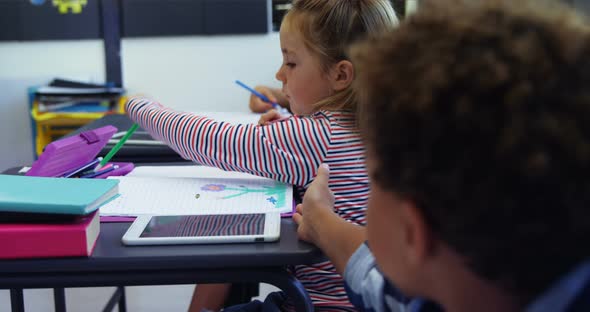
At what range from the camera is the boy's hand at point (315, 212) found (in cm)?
75

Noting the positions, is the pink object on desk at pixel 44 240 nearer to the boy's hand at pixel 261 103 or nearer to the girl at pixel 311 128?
the girl at pixel 311 128

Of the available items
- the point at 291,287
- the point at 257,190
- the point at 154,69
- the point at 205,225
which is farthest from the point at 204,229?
the point at 154,69

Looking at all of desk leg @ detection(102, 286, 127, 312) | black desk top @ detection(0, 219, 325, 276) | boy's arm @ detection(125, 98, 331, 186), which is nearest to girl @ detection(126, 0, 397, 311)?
boy's arm @ detection(125, 98, 331, 186)

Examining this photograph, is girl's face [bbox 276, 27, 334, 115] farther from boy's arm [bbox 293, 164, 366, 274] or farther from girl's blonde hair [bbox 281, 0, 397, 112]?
boy's arm [bbox 293, 164, 366, 274]

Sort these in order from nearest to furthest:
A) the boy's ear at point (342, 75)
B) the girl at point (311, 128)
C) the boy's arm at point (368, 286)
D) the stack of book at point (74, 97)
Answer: the boy's arm at point (368, 286) → the girl at point (311, 128) → the boy's ear at point (342, 75) → the stack of book at point (74, 97)

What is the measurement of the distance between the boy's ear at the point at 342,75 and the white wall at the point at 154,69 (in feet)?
8.56

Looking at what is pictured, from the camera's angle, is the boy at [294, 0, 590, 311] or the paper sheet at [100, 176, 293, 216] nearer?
the boy at [294, 0, 590, 311]

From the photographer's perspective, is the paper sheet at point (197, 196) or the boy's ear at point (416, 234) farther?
the paper sheet at point (197, 196)

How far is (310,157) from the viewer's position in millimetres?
991

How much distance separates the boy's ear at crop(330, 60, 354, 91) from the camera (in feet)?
Result: 3.58

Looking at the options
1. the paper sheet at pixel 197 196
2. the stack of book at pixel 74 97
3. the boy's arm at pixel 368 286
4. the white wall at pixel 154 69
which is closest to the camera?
the boy's arm at pixel 368 286

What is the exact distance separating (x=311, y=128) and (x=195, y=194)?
8.4 inches

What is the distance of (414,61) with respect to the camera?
43 cm

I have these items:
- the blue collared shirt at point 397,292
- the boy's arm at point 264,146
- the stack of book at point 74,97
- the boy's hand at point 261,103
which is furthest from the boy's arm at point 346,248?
the stack of book at point 74,97
